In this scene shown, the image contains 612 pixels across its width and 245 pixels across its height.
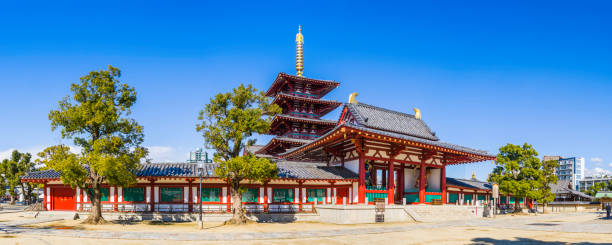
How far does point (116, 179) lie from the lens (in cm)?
2416

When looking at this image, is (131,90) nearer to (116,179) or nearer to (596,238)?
(116,179)

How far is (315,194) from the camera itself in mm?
33094

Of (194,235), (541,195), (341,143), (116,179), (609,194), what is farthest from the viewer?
(609,194)

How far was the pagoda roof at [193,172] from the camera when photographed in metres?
29.1

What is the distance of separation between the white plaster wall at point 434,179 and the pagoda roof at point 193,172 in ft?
31.1

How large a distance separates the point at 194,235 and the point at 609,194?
227 feet

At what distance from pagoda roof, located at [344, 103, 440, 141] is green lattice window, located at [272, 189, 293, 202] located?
800 cm

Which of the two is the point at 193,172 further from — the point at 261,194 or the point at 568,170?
the point at 568,170

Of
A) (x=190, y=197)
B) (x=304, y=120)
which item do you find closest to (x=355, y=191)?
(x=304, y=120)

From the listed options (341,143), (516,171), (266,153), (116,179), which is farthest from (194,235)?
(516,171)

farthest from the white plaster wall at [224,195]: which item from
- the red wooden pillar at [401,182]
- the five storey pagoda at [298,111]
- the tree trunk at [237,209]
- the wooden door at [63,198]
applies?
the red wooden pillar at [401,182]

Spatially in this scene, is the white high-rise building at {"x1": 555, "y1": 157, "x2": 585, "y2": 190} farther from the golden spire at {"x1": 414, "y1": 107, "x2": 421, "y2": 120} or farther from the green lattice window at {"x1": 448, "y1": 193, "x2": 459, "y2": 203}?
the golden spire at {"x1": 414, "y1": 107, "x2": 421, "y2": 120}

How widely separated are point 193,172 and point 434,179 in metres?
21.7

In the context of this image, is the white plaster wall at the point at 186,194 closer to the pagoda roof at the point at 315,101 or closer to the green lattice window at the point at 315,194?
the green lattice window at the point at 315,194
